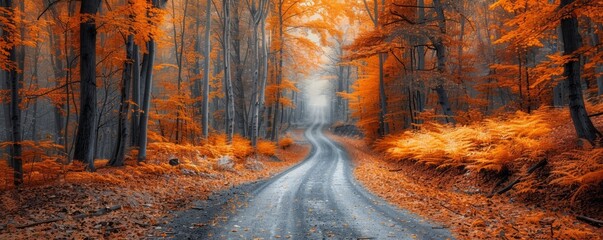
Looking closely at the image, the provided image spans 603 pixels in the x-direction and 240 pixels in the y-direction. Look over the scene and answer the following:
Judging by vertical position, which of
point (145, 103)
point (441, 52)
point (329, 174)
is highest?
point (441, 52)

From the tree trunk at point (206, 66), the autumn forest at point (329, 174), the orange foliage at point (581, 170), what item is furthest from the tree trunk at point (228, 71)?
the orange foliage at point (581, 170)

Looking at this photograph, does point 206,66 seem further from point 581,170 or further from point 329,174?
point 581,170

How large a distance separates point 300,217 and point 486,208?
4.11 m

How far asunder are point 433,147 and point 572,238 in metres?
7.31

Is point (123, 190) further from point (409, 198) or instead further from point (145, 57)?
point (409, 198)

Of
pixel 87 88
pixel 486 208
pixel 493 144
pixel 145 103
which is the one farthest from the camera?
pixel 145 103

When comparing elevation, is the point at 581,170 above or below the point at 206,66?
below

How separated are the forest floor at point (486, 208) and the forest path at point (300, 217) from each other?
58 cm

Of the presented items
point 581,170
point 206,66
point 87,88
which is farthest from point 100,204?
point 581,170

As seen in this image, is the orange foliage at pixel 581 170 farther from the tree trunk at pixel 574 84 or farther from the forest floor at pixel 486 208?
the tree trunk at pixel 574 84

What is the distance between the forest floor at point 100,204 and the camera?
5.66m

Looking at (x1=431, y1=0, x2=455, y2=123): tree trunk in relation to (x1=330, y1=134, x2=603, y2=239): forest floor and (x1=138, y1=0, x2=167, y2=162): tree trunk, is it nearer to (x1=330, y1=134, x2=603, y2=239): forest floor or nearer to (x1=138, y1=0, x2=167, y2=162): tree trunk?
(x1=330, y1=134, x2=603, y2=239): forest floor

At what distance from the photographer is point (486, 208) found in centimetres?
713

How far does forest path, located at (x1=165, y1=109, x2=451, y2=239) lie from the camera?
5.68 meters
